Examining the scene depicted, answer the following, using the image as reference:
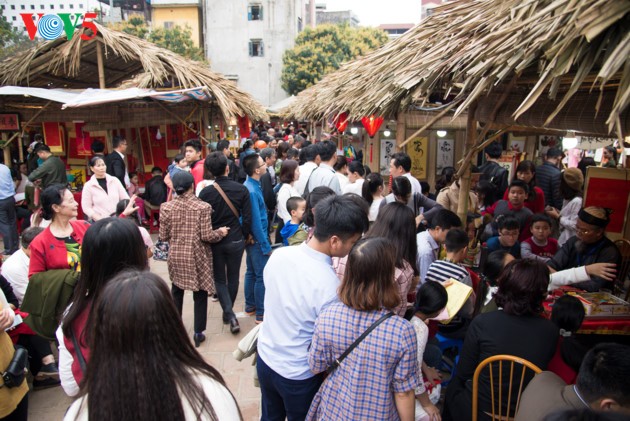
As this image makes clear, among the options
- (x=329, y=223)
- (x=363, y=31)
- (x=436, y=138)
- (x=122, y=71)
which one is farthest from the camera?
(x=363, y=31)

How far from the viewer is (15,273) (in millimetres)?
3904

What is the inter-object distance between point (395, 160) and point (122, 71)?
7.95 metres

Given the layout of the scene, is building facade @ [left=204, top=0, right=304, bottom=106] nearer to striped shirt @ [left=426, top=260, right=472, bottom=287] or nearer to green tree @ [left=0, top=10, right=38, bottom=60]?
green tree @ [left=0, top=10, right=38, bottom=60]

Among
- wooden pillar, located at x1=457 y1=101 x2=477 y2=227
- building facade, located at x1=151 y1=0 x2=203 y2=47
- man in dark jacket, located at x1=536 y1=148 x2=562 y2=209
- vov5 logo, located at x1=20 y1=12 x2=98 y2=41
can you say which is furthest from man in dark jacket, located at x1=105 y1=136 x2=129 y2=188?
building facade, located at x1=151 y1=0 x2=203 y2=47

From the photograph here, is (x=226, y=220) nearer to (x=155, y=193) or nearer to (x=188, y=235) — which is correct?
(x=188, y=235)

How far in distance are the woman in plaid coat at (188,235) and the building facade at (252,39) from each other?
1108 inches

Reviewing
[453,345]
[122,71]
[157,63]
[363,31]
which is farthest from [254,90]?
[453,345]

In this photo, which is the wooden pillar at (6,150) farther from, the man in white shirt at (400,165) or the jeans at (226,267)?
the man in white shirt at (400,165)

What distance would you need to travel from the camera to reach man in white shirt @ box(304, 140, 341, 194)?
574 centimetres

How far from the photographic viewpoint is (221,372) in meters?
4.18

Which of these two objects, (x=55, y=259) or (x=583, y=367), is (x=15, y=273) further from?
(x=583, y=367)

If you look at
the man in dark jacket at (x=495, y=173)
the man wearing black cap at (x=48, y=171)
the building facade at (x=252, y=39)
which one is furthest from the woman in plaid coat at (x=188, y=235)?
the building facade at (x=252, y=39)

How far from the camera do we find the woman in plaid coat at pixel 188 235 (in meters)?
4.24

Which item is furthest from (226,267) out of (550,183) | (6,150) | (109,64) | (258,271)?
(109,64)
